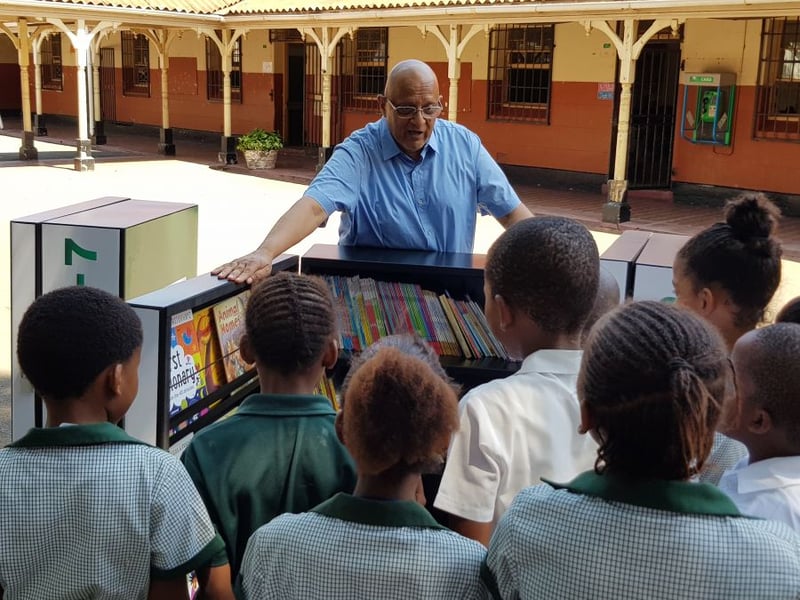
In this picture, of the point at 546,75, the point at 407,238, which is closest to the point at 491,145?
the point at 546,75

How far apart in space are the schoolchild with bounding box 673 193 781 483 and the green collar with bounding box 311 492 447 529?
1.22 metres

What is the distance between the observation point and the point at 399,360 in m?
1.56

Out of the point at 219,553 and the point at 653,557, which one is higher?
the point at 653,557

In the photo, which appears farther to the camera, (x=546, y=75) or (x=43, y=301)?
(x=546, y=75)

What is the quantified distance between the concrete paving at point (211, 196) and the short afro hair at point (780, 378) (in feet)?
13.7

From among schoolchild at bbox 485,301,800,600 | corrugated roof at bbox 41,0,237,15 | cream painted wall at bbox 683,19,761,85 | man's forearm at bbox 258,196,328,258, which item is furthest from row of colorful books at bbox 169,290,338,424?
corrugated roof at bbox 41,0,237,15

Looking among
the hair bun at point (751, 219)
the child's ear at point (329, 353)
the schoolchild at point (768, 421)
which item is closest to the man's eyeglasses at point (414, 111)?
the hair bun at point (751, 219)

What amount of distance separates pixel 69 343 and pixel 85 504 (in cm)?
30

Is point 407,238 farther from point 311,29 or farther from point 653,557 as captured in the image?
point 311,29

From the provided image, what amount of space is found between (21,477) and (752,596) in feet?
4.06

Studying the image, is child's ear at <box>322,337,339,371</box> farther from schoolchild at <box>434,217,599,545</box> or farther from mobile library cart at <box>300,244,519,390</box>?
mobile library cart at <box>300,244,519,390</box>

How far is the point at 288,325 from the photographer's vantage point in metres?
1.98

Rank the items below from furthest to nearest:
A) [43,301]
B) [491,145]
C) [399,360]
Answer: [491,145], [43,301], [399,360]

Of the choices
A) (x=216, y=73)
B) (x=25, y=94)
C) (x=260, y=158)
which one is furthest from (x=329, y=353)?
(x=216, y=73)
